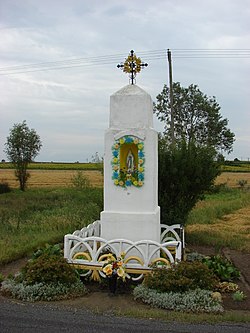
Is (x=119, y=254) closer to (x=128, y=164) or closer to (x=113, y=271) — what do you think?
(x=113, y=271)

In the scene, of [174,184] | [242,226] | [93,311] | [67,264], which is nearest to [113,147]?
[67,264]

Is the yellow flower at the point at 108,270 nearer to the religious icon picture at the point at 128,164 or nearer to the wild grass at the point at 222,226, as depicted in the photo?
the religious icon picture at the point at 128,164

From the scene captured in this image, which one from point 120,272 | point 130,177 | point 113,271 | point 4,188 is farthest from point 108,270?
point 4,188

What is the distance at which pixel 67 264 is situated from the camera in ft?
25.4

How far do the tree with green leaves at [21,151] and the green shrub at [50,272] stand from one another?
32.1 meters

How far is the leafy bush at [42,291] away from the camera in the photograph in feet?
23.7

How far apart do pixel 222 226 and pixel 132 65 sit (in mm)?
10745

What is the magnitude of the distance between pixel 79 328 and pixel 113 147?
14.4 ft

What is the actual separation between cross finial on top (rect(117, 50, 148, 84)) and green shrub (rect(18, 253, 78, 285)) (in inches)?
177

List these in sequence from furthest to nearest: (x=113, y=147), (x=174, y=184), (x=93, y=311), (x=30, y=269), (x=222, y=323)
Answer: (x=174, y=184) < (x=113, y=147) < (x=30, y=269) < (x=93, y=311) < (x=222, y=323)

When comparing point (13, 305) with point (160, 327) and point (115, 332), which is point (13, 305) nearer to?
point (115, 332)

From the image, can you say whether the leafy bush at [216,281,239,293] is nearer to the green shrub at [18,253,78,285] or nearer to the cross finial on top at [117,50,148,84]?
the green shrub at [18,253,78,285]

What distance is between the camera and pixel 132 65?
9.59 meters

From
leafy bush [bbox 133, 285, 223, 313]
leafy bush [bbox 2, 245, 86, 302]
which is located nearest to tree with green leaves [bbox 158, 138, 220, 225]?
leafy bush [bbox 2, 245, 86, 302]
